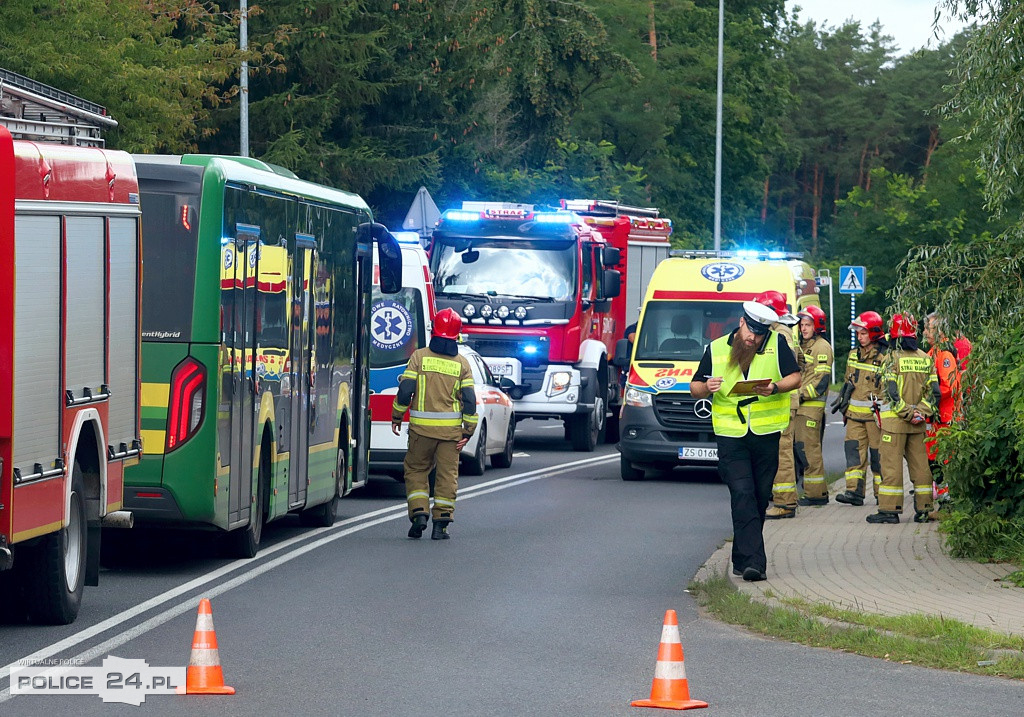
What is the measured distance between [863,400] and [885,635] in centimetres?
828

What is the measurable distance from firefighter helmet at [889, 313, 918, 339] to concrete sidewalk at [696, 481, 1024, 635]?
1.59 m

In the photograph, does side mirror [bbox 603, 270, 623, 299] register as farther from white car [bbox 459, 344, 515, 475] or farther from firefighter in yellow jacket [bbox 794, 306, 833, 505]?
firefighter in yellow jacket [bbox 794, 306, 833, 505]

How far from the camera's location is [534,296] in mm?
26797

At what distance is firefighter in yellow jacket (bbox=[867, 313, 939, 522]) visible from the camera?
16.3 meters

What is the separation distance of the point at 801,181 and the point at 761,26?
42.1m

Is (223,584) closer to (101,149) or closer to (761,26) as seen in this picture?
(101,149)

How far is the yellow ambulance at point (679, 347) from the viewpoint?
70.8 ft

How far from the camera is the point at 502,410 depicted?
23109 millimetres

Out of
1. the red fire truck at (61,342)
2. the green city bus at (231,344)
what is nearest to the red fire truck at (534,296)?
the green city bus at (231,344)

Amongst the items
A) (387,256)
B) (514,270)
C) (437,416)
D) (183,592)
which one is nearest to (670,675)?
(183,592)

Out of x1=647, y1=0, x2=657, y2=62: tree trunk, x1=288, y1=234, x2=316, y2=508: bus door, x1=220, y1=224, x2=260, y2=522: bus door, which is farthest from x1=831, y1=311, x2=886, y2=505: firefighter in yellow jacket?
x1=647, y1=0, x2=657, y2=62: tree trunk

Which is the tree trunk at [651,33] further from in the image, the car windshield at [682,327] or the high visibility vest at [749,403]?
the high visibility vest at [749,403]

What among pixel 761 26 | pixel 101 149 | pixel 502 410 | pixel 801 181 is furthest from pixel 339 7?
pixel 801 181

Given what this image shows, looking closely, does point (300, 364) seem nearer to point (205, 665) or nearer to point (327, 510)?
point (327, 510)
